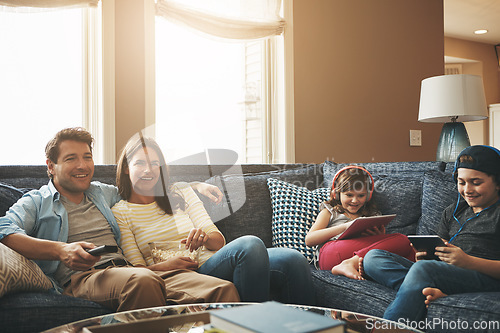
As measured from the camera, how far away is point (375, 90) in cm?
364

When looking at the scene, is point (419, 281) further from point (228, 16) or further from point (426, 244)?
point (228, 16)

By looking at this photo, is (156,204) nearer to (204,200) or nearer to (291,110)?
(204,200)

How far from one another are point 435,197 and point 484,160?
39cm

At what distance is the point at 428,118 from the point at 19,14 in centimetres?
249

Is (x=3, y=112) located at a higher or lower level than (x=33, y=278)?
higher

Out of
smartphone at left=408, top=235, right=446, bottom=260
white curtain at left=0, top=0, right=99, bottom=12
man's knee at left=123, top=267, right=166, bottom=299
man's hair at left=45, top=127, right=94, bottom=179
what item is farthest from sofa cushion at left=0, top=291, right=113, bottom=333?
white curtain at left=0, top=0, right=99, bottom=12

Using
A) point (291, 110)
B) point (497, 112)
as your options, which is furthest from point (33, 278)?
point (497, 112)

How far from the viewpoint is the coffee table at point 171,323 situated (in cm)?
82

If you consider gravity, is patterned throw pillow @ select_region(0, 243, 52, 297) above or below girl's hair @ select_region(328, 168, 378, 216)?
below

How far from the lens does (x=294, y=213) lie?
2197mm

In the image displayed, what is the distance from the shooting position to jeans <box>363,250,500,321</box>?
144 centimetres

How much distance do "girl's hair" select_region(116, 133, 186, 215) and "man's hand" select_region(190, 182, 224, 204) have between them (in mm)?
196

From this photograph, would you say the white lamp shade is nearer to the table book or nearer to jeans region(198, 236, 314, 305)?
jeans region(198, 236, 314, 305)

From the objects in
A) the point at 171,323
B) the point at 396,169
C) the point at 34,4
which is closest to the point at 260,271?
the point at 171,323
